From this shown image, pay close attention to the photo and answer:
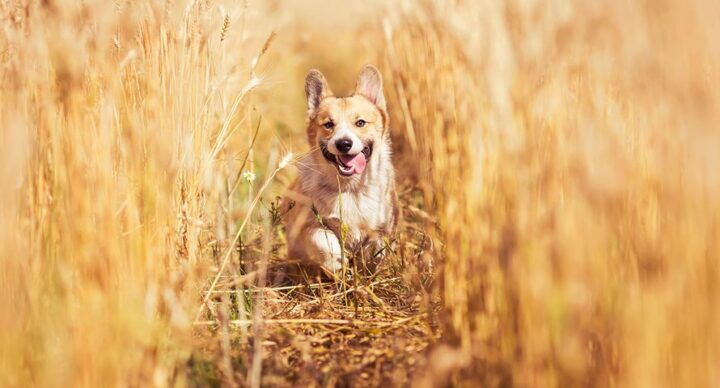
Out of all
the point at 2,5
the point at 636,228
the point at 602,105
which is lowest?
the point at 636,228

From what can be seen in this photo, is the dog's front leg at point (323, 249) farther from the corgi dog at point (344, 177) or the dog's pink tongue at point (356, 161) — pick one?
the dog's pink tongue at point (356, 161)

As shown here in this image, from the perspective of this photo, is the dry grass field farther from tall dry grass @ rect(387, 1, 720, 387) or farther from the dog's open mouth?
the dog's open mouth

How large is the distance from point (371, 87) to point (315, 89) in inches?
14.2

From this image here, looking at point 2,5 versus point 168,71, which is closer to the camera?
point 2,5

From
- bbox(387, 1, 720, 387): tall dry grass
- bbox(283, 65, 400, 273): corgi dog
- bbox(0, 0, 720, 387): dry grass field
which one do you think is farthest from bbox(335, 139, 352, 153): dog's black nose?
bbox(387, 1, 720, 387): tall dry grass

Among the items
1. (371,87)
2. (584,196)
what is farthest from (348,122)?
(584,196)

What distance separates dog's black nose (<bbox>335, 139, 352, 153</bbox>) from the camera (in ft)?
13.8

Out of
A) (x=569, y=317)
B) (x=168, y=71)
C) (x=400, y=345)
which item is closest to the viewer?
(x=569, y=317)

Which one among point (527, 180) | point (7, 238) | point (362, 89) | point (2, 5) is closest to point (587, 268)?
point (527, 180)

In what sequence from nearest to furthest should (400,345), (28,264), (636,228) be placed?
(636,228)
(28,264)
(400,345)

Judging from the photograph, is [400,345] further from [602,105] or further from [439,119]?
[602,105]

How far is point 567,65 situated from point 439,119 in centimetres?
41

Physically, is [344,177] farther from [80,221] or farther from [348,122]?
[80,221]

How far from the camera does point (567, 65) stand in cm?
208
